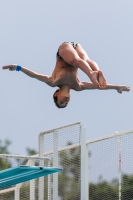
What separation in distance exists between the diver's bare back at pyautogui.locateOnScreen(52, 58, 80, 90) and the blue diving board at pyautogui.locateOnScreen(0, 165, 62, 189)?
171cm

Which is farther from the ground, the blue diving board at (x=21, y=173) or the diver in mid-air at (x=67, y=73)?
the diver in mid-air at (x=67, y=73)

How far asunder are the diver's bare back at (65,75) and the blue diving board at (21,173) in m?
1.71

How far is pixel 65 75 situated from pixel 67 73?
65 mm

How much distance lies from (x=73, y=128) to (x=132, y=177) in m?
1.26

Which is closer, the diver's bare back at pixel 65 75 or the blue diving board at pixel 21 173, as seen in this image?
the blue diving board at pixel 21 173

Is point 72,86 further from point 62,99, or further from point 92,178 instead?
point 92,178

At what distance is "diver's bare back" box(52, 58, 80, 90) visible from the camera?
1627 cm

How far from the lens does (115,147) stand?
1678cm

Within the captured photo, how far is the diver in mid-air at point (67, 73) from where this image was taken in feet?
52.7

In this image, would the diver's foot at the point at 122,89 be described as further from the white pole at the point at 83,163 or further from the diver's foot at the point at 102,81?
the diver's foot at the point at 102,81

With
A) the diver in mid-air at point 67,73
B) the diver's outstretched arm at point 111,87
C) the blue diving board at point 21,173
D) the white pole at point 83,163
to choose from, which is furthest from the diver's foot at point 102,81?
the white pole at point 83,163

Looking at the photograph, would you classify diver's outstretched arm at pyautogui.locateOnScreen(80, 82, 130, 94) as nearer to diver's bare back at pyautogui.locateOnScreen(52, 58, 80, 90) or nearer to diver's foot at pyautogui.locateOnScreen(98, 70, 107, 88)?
diver's bare back at pyautogui.locateOnScreen(52, 58, 80, 90)

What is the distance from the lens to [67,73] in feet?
53.5

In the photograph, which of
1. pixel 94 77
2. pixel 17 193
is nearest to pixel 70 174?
pixel 17 193
